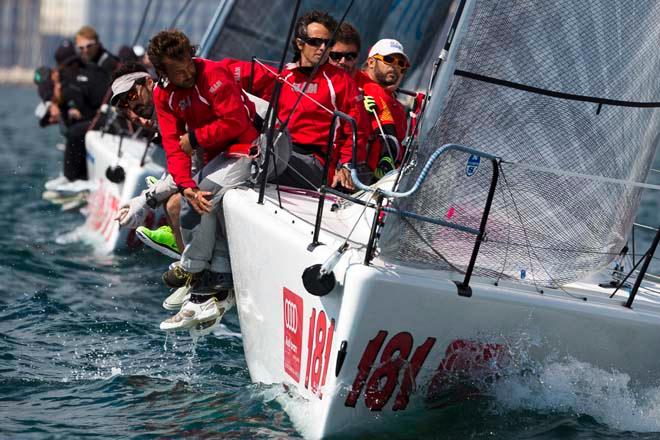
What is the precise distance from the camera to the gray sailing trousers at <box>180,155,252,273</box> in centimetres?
448

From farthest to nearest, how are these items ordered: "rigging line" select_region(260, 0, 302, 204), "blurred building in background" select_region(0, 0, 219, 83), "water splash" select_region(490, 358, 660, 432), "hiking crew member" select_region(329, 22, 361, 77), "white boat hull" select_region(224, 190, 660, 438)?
"blurred building in background" select_region(0, 0, 219, 83) → "hiking crew member" select_region(329, 22, 361, 77) → "rigging line" select_region(260, 0, 302, 204) → "water splash" select_region(490, 358, 660, 432) → "white boat hull" select_region(224, 190, 660, 438)

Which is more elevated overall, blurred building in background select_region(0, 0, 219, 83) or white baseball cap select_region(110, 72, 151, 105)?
white baseball cap select_region(110, 72, 151, 105)

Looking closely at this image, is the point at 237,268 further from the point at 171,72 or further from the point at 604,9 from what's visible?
the point at 604,9

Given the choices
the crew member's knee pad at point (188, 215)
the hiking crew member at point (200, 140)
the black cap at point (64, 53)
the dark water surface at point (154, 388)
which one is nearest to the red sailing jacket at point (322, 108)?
the hiking crew member at point (200, 140)

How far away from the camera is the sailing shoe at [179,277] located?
474 centimetres

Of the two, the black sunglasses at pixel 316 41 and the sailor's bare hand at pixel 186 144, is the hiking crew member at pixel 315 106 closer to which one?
the black sunglasses at pixel 316 41

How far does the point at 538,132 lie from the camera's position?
3879mm

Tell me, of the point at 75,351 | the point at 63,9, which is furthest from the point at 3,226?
the point at 63,9

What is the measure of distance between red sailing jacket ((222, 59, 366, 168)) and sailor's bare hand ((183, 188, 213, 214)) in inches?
20.9

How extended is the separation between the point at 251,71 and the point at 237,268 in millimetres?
991

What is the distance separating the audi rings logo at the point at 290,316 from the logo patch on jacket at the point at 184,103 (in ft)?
3.06

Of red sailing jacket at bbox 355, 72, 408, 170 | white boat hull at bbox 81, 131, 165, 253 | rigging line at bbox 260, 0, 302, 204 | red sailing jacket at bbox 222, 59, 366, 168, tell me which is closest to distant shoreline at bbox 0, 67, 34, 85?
white boat hull at bbox 81, 131, 165, 253

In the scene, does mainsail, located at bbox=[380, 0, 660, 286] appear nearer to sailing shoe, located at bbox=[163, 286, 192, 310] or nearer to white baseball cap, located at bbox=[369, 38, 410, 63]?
white baseball cap, located at bbox=[369, 38, 410, 63]

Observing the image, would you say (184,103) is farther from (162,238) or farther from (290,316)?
(290,316)
